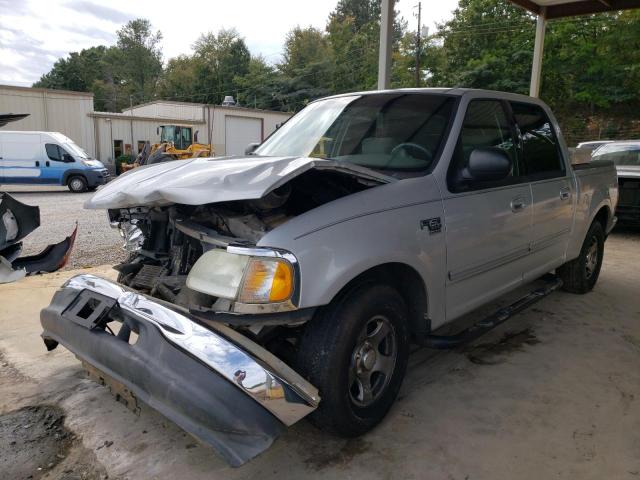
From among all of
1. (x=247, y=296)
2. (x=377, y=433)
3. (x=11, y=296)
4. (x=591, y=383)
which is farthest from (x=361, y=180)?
(x=11, y=296)

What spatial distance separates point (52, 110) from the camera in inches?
1080

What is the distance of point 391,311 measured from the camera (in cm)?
270

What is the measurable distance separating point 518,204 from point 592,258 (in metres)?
2.55

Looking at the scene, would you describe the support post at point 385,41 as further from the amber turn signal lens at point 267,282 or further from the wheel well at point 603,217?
the amber turn signal lens at point 267,282

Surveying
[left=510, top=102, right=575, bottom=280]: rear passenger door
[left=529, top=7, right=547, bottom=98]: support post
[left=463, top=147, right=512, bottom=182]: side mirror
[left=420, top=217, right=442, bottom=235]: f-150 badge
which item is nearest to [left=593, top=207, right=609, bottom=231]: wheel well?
[left=510, top=102, right=575, bottom=280]: rear passenger door

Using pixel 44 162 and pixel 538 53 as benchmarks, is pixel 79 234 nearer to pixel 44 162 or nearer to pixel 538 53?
pixel 44 162

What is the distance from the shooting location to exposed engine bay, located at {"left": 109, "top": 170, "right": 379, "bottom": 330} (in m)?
2.52

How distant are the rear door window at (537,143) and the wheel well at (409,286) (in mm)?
1703

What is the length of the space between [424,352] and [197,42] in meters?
76.9

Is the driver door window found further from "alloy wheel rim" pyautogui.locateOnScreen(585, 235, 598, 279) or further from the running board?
the running board

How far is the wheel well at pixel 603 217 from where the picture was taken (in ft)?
18.0

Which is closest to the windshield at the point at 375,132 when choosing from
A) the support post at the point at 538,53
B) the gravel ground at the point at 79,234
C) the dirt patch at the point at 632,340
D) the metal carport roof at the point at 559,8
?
the dirt patch at the point at 632,340

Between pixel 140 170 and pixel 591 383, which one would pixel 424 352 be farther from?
pixel 140 170

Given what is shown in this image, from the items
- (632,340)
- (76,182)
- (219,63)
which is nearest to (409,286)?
(632,340)
